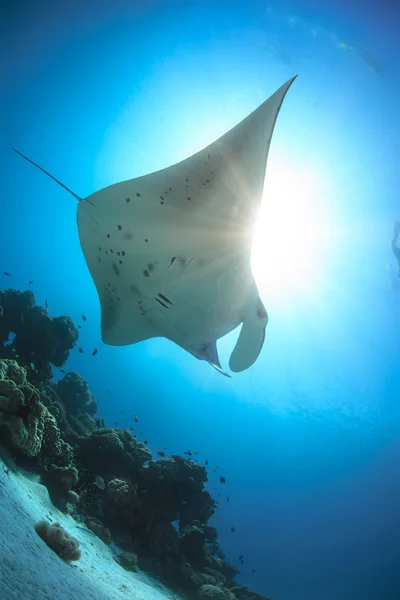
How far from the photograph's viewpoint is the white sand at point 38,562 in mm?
1940

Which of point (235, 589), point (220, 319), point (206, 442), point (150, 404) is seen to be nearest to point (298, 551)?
point (206, 442)

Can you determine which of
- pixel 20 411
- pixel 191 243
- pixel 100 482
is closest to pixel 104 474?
pixel 100 482

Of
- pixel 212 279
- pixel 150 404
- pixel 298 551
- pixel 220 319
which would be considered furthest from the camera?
pixel 150 404

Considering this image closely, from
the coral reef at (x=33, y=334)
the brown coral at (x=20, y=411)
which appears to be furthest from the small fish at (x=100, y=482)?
the coral reef at (x=33, y=334)

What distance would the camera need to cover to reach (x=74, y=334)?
9641 mm

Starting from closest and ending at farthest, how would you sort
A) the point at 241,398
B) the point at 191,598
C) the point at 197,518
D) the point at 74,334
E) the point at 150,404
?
the point at 191,598, the point at 197,518, the point at 74,334, the point at 241,398, the point at 150,404

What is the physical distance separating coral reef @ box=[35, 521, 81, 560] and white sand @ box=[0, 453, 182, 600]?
9 cm

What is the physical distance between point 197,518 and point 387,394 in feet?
76.7

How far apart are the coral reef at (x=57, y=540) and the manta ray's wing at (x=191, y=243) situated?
2371 millimetres

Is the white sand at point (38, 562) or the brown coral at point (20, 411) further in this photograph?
the brown coral at point (20, 411)

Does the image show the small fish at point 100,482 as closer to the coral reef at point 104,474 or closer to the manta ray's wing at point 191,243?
the coral reef at point 104,474

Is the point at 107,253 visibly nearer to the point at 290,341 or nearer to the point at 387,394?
the point at 290,341

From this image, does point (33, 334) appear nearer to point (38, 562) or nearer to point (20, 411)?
point (20, 411)

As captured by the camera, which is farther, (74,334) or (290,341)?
(290,341)
